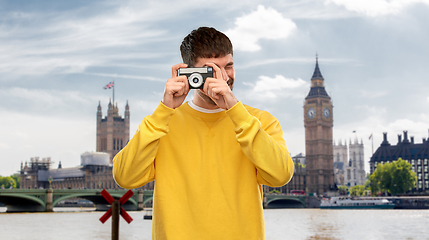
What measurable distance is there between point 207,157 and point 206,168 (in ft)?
0.14

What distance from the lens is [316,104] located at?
10881cm

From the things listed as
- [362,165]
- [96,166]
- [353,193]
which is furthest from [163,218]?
[362,165]

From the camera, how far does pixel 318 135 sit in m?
110

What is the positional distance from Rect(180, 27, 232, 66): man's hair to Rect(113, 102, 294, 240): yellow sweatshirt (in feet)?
0.75

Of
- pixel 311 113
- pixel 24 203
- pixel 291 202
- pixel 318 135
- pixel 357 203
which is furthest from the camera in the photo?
pixel 318 135

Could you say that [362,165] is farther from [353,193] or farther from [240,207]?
[240,207]

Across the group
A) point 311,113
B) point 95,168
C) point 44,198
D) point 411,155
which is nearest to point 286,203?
point 311,113

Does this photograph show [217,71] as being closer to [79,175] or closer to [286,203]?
[286,203]

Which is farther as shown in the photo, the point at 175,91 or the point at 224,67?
the point at 224,67

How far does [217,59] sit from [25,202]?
190ft

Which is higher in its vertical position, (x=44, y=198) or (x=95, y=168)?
(x=95, y=168)

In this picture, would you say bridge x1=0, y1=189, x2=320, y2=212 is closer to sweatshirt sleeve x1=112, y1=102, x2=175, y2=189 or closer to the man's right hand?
sweatshirt sleeve x1=112, y1=102, x2=175, y2=189

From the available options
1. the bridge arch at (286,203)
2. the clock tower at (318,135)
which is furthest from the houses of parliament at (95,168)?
the clock tower at (318,135)

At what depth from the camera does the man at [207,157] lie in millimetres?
2021
